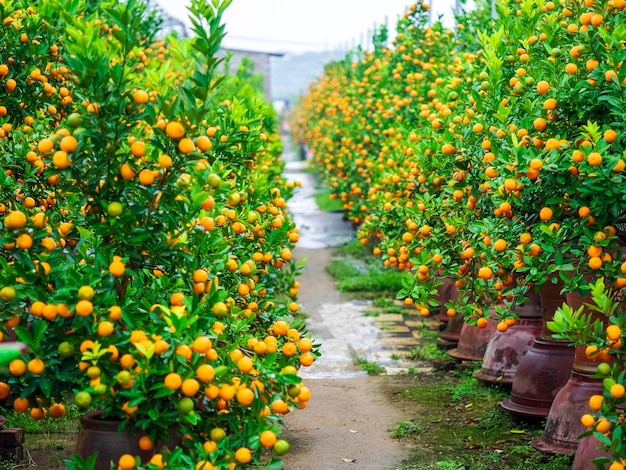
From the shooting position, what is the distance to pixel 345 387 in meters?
7.18

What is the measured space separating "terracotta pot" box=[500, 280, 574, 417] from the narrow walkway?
2.76 ft

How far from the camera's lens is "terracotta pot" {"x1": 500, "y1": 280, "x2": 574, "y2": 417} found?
17.8 feet

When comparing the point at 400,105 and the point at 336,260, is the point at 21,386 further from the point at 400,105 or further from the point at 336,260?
the point at 336,260

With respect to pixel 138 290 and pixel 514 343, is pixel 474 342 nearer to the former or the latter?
pixel 514 343

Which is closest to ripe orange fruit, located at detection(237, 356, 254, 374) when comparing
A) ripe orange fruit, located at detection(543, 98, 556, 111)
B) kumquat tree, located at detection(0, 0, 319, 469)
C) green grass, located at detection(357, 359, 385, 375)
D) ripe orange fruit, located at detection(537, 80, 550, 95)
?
kumquat tree, located at detection(0, 0, 319, 469)

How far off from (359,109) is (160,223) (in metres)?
9.56

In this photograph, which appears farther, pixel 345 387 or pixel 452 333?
pixel 452 333

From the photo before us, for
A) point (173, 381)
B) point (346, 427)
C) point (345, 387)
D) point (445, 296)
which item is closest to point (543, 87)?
point (173, 381)

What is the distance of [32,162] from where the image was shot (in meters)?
4.55

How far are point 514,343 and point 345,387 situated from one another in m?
1.50

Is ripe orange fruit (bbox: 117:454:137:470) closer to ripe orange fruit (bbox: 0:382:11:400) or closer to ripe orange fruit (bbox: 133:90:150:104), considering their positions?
ripe orange fruit (bbox: 0:382:11:400)

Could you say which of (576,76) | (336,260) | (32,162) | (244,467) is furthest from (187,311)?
(336,260)

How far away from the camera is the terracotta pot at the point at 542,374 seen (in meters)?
5.43

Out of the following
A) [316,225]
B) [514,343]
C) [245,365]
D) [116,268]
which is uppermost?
[116,268]
